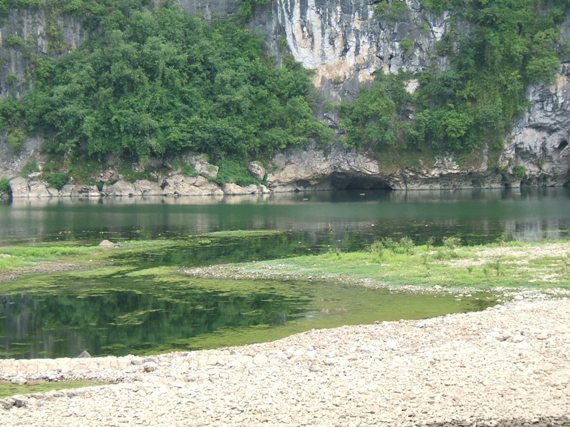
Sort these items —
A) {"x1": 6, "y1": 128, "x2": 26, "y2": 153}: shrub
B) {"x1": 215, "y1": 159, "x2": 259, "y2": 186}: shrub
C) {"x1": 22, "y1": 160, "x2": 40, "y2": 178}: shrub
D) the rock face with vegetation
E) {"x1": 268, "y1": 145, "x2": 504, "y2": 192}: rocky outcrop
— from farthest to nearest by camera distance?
{"x1": 268, "y1": 145, "x2": 504, "y2": 192}: rocky outcrop, {"x1": 6, "y1": 128, "x2": 26, "y2": 153}: shrub, {"x1": 22, "y1": 160, "x2": 40, "y2": 178}: shrub, {"x1": 215, "y1": 159, "x2": 259, "y2": 186}: shrub, the rock face with vegetation

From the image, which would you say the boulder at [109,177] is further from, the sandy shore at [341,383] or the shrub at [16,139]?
the sandy shore at [341,383]

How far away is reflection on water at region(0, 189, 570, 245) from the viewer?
5022 centimetres

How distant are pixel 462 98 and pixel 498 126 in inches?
204

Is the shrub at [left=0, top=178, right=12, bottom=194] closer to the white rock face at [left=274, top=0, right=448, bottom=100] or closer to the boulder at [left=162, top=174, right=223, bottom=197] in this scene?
the boulder at [left=162, top=174, right=223, bottom=197]

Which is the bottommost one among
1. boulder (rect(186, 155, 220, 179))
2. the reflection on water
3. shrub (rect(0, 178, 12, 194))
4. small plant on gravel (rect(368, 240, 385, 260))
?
small plant on gravel (rect(368, 240, 385, 260))

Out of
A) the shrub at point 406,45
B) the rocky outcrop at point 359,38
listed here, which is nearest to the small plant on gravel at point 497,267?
the shrub at point 406,45

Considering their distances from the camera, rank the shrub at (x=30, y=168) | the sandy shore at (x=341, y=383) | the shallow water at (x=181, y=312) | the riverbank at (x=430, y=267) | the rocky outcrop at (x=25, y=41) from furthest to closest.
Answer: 1. the rocky outcrop at (x=25, y=41)
2. the shrub at (x=30, y=168)
3. the riverbank at (x=430, y=267)
4. the shallow water at (x=181, y=312)
5. the sandy shore at (x=341, y=383)

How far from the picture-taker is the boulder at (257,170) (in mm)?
97562

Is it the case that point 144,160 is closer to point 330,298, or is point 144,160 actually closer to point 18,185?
point 18,185

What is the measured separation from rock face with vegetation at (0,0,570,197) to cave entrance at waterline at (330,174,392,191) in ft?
2.07

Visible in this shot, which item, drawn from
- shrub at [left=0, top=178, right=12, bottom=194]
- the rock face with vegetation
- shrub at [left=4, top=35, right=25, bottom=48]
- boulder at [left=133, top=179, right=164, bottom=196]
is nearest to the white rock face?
the rock face with vegetation

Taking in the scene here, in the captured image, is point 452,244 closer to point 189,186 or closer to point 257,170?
point 189,186

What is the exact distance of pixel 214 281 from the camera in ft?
111

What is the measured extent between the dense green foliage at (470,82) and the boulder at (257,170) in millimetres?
10149
